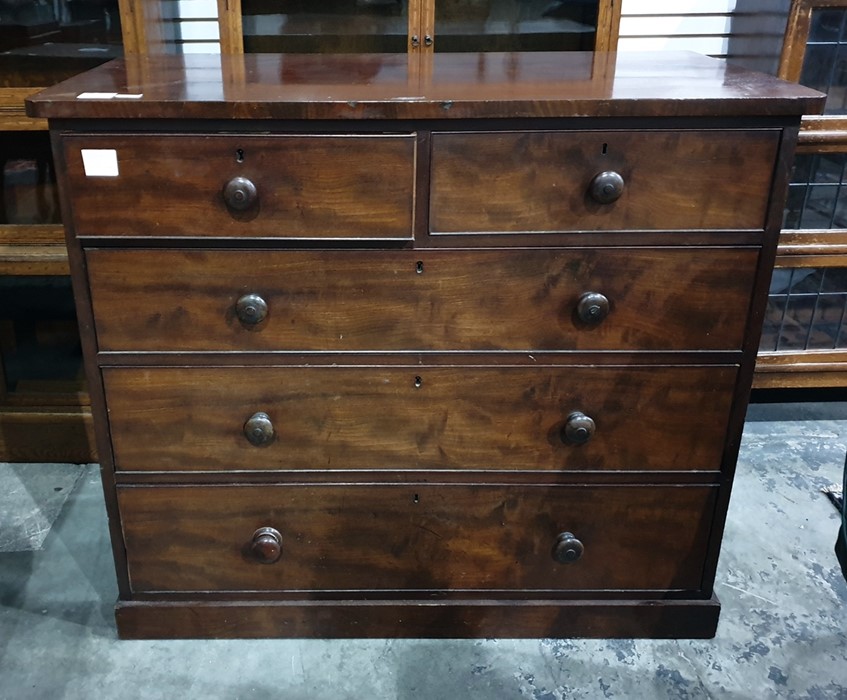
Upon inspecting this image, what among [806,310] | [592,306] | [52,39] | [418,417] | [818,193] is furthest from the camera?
[806,310]

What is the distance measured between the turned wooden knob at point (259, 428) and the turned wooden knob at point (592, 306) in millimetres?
613

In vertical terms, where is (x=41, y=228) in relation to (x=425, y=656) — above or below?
above

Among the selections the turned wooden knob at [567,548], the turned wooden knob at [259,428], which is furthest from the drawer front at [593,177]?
the turned wooden knob at [567,548]

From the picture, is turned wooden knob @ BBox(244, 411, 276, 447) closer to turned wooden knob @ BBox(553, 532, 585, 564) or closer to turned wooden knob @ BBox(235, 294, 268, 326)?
turned wooden knob @ BBox(235, 294, 268, 326)

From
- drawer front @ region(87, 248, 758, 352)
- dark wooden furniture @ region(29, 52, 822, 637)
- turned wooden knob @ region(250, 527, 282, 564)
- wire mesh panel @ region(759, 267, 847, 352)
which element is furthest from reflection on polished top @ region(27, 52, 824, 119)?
wire mesh panel @ region(759, 267, 847, 352)

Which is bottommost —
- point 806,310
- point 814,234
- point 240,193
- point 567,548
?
point 567,548

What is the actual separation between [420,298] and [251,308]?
0.30 meters

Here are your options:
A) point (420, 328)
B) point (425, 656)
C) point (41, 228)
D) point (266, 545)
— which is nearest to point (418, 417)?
point (420, 328)

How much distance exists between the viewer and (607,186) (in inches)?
53.6

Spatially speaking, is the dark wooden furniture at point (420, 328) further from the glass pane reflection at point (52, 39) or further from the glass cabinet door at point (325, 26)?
the glass pane reflection at point (52, 39)

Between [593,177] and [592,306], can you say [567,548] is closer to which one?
[592,306]

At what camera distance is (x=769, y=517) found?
2090 mm

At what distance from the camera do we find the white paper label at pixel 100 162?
1336mm

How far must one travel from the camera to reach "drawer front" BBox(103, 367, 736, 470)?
4.97 feet
